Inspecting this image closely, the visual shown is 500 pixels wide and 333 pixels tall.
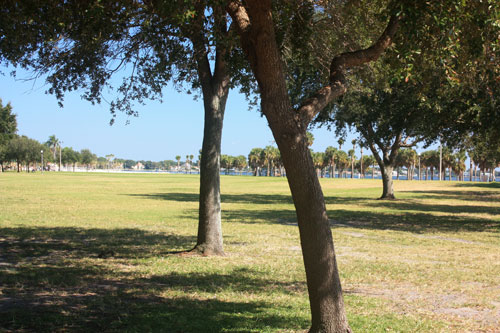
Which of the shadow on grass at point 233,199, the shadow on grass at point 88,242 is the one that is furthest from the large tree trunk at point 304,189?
the shadow on grass at point 233,199

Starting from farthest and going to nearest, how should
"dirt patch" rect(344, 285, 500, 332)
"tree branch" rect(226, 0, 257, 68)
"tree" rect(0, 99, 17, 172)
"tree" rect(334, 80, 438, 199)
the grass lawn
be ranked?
"tree" rect(0, 99, 17, 172), "tree" rect(334, 80, 438, 199), "dirt patch" rect(344, 285, 500, 332), the grass lawn, "tree branch" rect(226, 0, 257, 68)

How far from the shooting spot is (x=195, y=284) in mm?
8484

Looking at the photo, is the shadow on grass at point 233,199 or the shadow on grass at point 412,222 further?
the shadow on grass at point 233,199

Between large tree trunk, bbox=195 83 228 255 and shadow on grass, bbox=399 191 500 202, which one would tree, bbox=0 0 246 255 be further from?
shadow on grass, bbox=399 191 500 202

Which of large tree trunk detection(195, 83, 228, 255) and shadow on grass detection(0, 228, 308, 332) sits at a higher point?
large tree trunk detection(195, 83, 228, 255)

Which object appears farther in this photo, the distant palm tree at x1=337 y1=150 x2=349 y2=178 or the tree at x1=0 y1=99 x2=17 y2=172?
the distant palm tree at x1=337 y1=150 x2=349 y2=178

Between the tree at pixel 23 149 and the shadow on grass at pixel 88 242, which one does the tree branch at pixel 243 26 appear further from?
the tree at pixel 23 149

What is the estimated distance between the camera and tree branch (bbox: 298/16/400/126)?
538 centimetres

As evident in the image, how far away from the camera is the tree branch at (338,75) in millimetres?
5383

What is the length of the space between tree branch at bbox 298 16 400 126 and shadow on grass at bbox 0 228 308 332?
2.76 meters

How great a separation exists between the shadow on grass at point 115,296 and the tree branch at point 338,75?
2.76m

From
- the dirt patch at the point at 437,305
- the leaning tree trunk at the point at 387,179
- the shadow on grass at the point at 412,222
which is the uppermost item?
the leaning tree trunk at the point at 387,179

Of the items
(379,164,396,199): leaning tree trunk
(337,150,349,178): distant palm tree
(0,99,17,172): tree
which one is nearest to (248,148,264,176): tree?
(337,150,349,178): distant palm tree

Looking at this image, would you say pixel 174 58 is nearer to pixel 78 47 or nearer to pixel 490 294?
pixel 78 47
